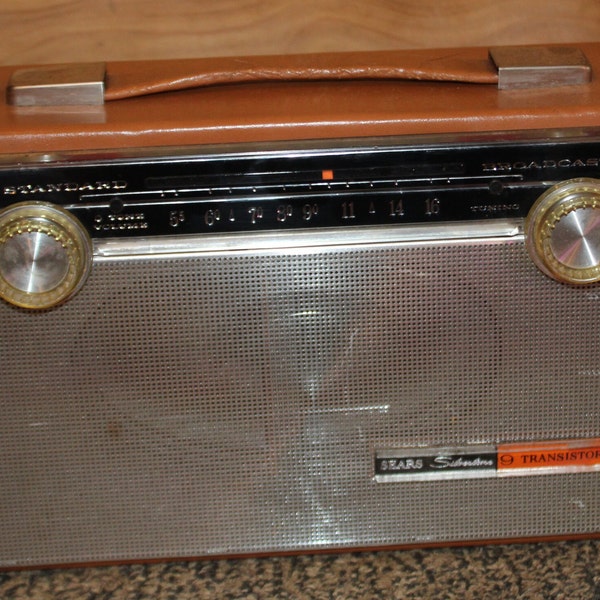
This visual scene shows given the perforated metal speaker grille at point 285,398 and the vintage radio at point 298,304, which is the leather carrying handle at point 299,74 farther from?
the perforated metal speaker grille at point 285,398

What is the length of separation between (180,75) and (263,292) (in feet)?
0.56

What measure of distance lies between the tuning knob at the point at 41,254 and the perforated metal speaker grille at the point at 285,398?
18 millimetres

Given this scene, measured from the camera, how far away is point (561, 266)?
27.8 inches

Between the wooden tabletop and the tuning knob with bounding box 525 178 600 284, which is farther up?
the wooden tabletop

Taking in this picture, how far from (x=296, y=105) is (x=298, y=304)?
0.14 metres

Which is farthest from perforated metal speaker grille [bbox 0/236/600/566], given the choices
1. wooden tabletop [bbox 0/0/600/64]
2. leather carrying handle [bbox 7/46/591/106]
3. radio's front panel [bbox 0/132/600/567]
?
wooden tabletop [bbox 0/0/600/64]

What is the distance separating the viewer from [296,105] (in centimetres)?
71

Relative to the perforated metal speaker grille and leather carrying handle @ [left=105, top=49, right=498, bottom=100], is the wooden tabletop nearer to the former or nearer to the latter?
leather carrying handle @ [left=105, top=49, right=498, bottom=100]

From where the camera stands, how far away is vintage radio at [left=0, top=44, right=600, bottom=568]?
0.69m

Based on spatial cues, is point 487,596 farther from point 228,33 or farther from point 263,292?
point 228,33

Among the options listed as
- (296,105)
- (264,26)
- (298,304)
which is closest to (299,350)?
(298,304)

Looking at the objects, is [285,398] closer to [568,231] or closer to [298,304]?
[298,304]

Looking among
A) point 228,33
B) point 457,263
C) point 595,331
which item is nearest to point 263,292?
point 457,263

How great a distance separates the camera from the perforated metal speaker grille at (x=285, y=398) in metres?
0.72
